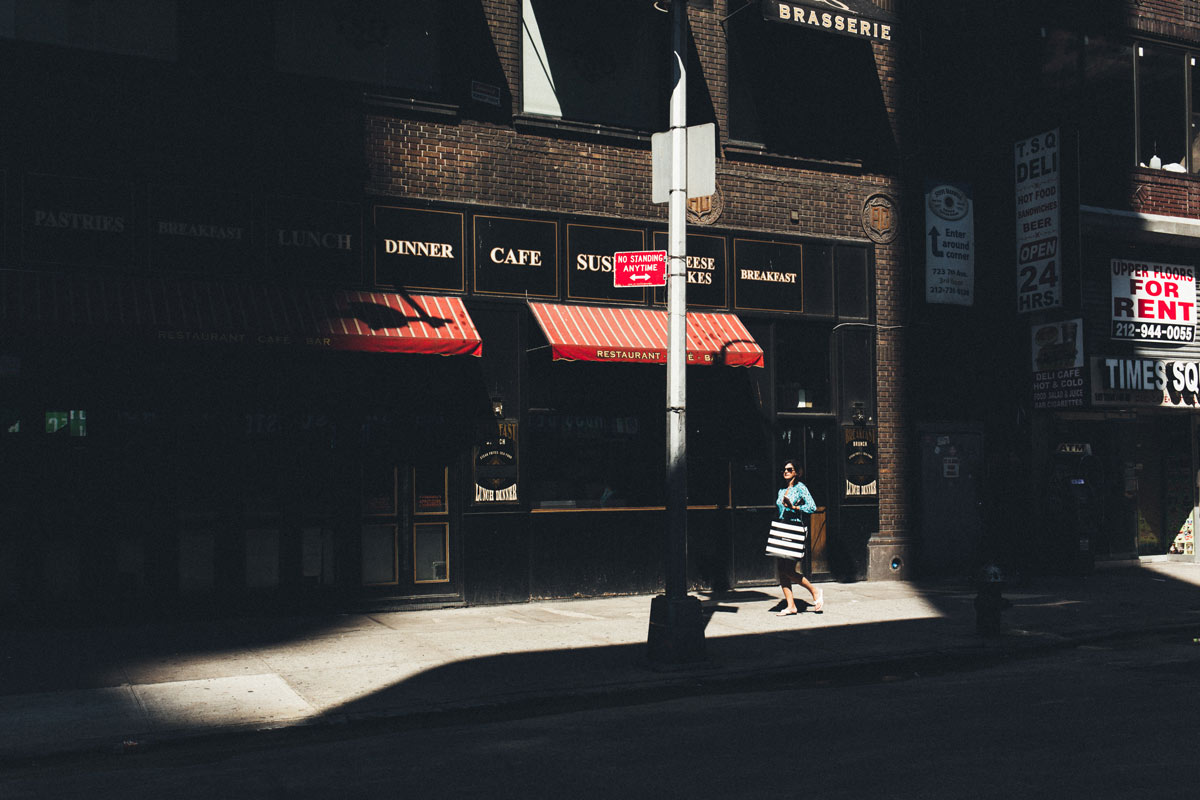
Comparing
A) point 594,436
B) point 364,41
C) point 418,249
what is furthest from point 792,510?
point 364,41

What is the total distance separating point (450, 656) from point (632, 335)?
207 inches

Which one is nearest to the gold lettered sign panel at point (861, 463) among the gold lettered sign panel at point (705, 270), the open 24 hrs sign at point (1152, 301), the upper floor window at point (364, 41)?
the gold lettered sign panel at point (705, 270)

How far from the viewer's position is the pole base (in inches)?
377

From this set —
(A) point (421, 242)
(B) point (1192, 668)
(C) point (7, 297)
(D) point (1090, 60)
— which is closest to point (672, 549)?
(B) point (1192, 668)

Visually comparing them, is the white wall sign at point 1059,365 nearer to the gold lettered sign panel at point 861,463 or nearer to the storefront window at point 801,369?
the gold lettered sign panel at point 861,463

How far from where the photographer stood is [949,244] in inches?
665

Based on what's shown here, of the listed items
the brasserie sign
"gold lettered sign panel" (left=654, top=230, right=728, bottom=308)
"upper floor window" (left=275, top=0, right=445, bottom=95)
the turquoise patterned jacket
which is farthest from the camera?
"gold lettered sign panel" (left=654, top=230, right=728, bottom=308)

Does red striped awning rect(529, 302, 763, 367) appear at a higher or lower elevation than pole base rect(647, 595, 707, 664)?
higher

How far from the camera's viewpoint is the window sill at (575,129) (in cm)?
1407

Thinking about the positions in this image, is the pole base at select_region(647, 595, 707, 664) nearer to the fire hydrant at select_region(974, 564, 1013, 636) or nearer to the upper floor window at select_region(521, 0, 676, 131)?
the fire hydrant at select_region(974, 564, 1013, 636)

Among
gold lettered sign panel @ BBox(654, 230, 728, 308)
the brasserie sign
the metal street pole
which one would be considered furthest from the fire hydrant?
the brasserie sign

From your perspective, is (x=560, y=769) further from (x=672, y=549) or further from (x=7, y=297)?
(x=7, y=297)

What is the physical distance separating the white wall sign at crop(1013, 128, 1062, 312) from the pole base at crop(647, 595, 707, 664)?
9.44 m

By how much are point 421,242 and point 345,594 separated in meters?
4.23
